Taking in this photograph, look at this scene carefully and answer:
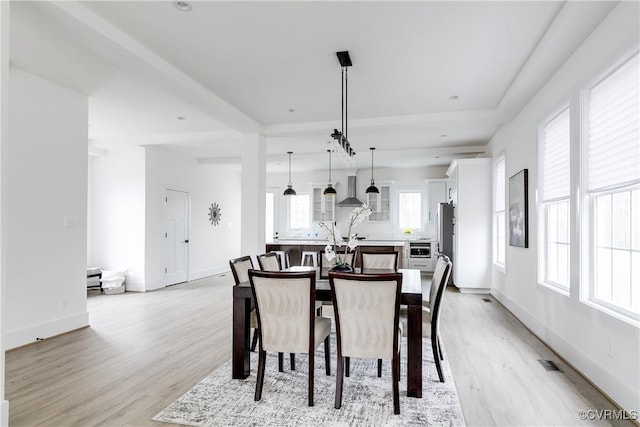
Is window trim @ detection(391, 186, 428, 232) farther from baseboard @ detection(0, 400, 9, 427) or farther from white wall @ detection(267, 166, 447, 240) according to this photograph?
baseboard @ detection(0, 400, 9, 427)

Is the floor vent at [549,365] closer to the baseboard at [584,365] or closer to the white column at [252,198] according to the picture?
the baseboard at [584,365]

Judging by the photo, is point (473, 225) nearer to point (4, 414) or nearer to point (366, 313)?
point (366, 313)

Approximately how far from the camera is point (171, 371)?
126 inches

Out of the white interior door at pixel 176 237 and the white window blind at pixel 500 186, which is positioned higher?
the white window blind at pixel 500 186

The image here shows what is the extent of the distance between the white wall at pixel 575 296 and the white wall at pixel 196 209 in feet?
20.5

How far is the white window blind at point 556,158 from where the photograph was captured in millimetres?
3594

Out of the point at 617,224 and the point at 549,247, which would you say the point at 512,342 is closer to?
the point at 549,247

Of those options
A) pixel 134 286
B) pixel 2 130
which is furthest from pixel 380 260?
pixel 134 286

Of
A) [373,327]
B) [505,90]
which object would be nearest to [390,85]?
[505,90]

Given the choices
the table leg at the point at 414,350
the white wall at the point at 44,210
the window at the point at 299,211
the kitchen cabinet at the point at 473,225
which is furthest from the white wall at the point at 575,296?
the window at the point at 299,211

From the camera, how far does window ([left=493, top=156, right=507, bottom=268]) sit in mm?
6229

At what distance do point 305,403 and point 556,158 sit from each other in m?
3.36

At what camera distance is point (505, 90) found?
173 inches

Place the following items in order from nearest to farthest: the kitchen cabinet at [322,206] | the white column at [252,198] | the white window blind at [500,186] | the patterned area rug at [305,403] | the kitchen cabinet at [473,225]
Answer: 1. the patterned area rug at [305,403]
2. the white column at [252,198]
3. the white window blind at [500,186]
4. the kitchen cabinet at [473,225]
5. the kitchen cabinet at [322,206]
